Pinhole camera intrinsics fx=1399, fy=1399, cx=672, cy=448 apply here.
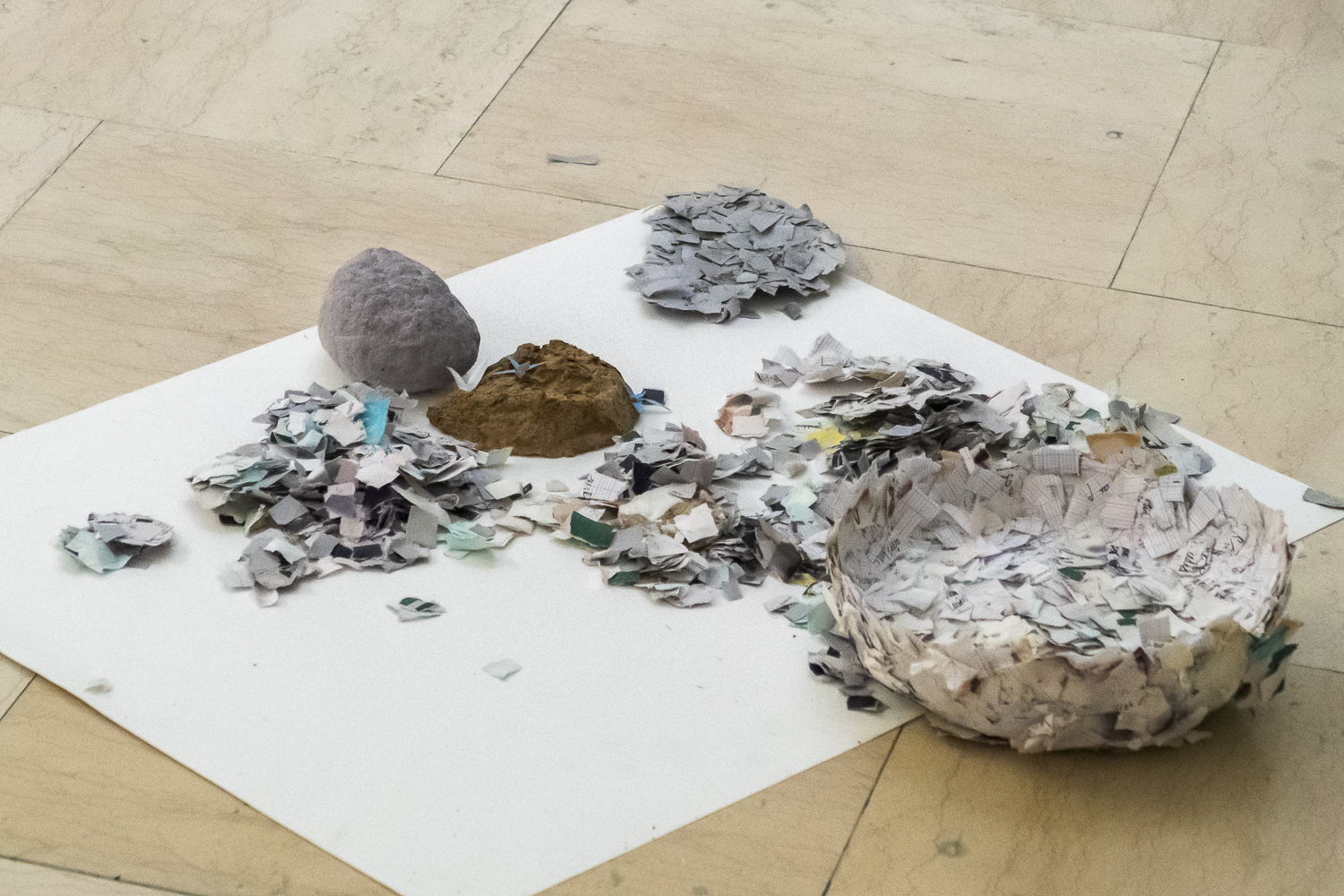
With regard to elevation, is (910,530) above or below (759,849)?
above

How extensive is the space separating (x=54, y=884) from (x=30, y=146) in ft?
5.90

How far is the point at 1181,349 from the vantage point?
2.19 meters

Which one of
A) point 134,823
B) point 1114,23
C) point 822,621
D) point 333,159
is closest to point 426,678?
point 134,823

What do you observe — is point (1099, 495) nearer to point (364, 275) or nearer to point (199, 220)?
point (364, 275)

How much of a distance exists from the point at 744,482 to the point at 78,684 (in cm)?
86

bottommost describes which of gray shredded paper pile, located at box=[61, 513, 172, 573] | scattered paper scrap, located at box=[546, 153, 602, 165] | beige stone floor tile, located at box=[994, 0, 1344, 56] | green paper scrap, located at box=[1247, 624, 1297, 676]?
scattered paper scrap, located at box=[546, 153, 602, 165]

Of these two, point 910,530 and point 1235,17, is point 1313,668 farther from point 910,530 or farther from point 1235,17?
point 1235,17

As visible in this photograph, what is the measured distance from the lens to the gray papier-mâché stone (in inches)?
79.5

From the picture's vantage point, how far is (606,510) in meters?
1.83

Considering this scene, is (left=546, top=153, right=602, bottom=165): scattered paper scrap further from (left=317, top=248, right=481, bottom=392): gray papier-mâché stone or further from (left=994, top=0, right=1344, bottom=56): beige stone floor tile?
(left=994, top=0, right=1344, bottom=56): beige stone floor tile

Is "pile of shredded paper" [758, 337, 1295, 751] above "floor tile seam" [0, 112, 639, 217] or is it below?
above

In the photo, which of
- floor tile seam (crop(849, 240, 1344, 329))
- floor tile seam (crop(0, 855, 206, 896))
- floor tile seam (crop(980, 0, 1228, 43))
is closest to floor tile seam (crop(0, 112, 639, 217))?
floor tile seam (crop(849, 240, 1344, 329))

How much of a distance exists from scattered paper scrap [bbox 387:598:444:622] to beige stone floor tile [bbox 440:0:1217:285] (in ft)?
3.66

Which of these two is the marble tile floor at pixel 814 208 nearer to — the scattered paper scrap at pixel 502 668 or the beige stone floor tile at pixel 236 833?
the beige stone floor tile at pixel 236 833
